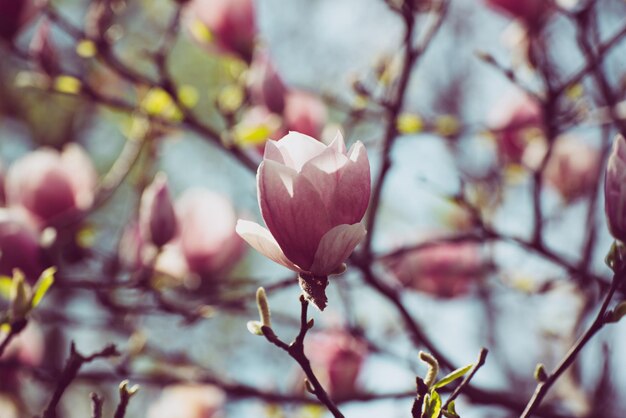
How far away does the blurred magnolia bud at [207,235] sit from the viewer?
154 centimetres

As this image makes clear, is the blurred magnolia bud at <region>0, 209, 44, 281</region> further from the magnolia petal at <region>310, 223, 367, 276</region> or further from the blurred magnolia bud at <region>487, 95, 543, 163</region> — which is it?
the blurred magnolia bud at <region>487, 95, 543, 163</region>

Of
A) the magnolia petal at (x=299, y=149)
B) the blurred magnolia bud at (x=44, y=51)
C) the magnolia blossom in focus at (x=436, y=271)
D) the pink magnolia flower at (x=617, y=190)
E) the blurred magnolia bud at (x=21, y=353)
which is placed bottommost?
the blurred magnolia bud at (x=21, y=353)

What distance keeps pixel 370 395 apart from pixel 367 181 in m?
0.62

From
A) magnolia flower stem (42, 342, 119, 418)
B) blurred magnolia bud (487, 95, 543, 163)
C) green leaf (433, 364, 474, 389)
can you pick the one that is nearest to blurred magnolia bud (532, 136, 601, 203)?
blurred magnolia bud (487, 95, 543, 163)

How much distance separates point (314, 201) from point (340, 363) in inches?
39.5

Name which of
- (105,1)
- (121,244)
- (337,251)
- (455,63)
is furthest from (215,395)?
(455,63)

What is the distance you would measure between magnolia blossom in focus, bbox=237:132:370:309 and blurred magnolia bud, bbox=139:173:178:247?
1.88 ft

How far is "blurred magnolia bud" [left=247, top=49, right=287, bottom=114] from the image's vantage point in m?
1.42

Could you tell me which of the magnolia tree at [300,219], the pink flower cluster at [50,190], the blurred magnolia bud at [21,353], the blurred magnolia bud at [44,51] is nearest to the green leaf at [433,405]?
the magnolia tree at [300,219]

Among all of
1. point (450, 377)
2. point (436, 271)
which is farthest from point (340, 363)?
point (450, 377)

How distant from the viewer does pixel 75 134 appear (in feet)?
11.6

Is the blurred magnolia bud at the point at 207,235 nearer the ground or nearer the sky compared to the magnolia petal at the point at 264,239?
nearer the ground

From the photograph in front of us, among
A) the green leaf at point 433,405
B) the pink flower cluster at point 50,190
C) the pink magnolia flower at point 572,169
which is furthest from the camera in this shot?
the pink magnolia flower at point 572,169

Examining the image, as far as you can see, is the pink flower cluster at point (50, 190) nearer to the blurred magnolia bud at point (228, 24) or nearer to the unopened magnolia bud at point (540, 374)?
the blurred magnolia bud at point (228, 24)
